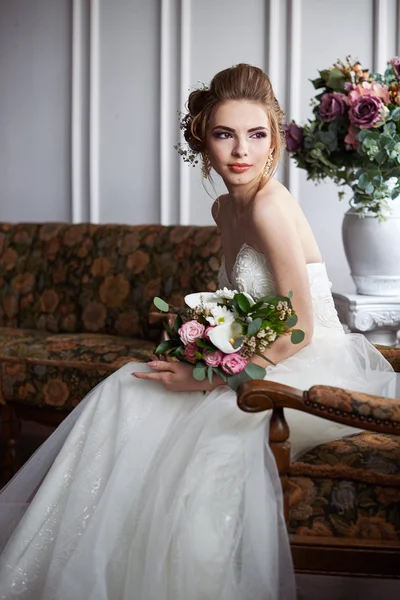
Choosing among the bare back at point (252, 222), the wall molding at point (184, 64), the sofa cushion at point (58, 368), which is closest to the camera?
the bare back at point (252, 222)

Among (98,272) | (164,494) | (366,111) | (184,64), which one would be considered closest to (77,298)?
(98,272)

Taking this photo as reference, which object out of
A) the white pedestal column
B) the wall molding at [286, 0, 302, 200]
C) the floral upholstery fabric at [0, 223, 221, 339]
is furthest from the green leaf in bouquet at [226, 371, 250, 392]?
the wall molding at [286, 0, 302, 200]

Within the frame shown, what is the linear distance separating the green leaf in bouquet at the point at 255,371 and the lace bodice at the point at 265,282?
1.04ft

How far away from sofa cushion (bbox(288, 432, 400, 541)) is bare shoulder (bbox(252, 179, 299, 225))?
70cm

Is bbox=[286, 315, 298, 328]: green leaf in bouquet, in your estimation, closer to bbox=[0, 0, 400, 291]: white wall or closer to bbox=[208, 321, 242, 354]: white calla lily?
bbox=[208, 321, 242, 354]: white calla lily

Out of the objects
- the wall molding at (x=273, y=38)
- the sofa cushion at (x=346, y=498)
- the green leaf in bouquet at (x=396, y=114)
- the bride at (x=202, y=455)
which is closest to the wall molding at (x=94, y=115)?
the wall molding at (x=273, y=38)

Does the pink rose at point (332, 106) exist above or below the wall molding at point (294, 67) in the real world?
below

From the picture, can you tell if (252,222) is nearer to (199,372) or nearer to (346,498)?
(199,372)

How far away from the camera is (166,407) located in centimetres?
232

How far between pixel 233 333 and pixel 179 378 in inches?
8.0

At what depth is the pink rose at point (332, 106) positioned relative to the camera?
145 inches

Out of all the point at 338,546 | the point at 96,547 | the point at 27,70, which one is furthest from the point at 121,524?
the point at 27,70

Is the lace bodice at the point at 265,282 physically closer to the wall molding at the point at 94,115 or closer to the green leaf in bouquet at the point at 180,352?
the green leaf in bouquet at the point at 180,352

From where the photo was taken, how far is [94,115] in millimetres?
5258
